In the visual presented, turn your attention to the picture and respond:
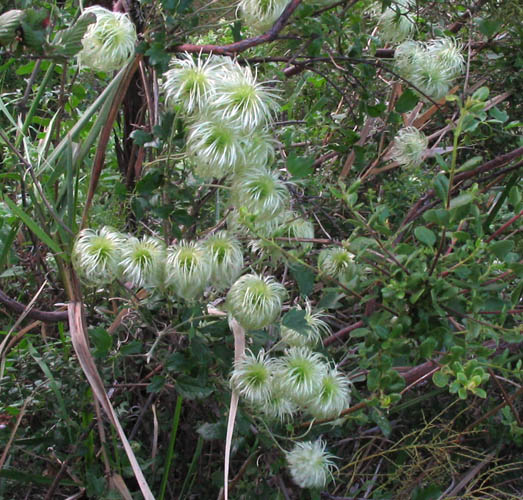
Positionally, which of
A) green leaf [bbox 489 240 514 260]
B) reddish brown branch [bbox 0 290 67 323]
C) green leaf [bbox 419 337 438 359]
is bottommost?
reddish brown branch [bbox 0 290 67 323]

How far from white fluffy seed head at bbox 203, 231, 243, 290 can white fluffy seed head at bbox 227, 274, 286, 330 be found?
0.07 feet

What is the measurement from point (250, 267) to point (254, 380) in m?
0.17

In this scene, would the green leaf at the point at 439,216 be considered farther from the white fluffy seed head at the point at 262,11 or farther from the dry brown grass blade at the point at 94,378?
the dry brown grass blade at the point at 94,378

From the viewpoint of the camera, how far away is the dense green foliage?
958 millimetres

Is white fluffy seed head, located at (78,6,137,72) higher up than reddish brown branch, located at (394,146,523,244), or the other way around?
white fluffy seed head, located at (78,6,137,72)

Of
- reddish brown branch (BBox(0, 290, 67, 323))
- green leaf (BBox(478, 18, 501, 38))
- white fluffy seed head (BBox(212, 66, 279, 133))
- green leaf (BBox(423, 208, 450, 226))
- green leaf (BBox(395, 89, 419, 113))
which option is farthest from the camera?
green leaf (BBox(478, 18, 501, 38))

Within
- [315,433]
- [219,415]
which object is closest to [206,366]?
[219,415]

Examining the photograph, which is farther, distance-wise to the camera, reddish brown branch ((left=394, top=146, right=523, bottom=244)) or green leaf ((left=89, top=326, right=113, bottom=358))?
reddish brown branch ((left=394, top=146, right=523, bottom=244))

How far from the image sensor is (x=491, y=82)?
1.67 metres

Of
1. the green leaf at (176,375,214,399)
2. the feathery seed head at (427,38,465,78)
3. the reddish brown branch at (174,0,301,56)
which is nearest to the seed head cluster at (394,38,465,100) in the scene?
the feathery seed head at (427,38,465,78)

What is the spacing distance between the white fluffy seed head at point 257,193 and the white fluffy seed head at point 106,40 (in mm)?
278

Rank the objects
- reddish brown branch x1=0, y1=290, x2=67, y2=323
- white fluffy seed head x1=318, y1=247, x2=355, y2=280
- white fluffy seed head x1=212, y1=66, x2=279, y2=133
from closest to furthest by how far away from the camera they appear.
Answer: white fluffy seed head x1=212, y1=66, x2=279, y2=133 < white fluffy seed head x1=318, y1=247, x2=355, y2=280 < reddish brown branch x1=0, y1=290, x2=67, y2=323

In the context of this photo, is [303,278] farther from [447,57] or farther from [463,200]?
[447,57]

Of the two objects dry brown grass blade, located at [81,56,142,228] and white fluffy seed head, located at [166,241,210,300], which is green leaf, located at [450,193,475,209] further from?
dry brown grass blade, located at [81,56,142,228]
